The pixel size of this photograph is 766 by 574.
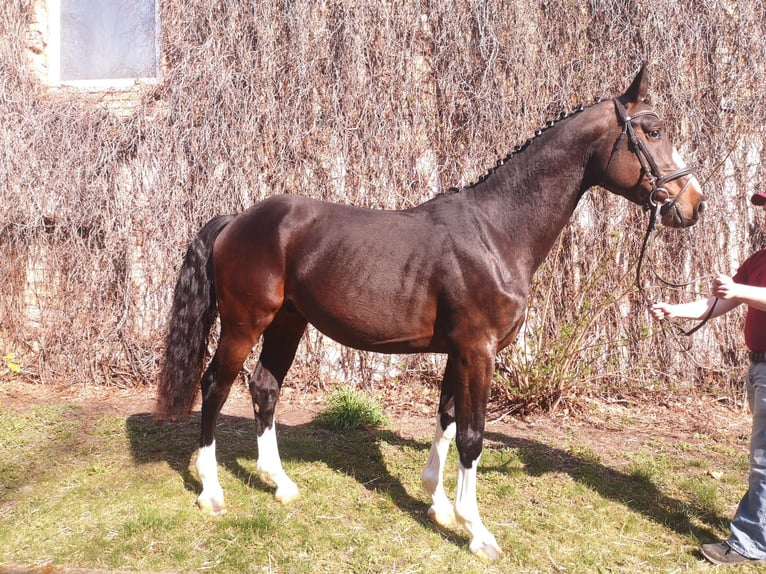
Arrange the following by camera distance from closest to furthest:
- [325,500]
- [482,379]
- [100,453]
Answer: [482,379], [325,500], [100,453]

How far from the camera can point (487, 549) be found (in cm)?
250

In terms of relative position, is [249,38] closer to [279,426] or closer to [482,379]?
[279,426]

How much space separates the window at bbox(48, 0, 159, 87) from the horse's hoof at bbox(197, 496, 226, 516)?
4940 millimetres

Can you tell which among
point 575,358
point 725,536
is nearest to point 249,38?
point 575,358

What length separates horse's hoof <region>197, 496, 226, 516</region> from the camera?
284 centimetres

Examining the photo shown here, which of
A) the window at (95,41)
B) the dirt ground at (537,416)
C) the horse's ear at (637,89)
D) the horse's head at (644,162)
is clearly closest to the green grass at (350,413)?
the dirt ground at (537,416)

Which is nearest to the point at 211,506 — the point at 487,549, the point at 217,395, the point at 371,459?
the point at 217,395

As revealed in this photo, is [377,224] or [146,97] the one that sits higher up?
[146,97]

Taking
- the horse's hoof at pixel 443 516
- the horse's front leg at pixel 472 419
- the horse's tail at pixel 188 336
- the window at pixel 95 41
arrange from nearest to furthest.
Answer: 1. the horse's front leg at pixel 472 419
2. the horse's hoof at pixel 443 516
3. the horse's tail at pixel 188 336
4. the window at pixel 95 41

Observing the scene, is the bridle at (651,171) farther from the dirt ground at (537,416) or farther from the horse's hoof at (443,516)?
the dirt ground at (537,416)

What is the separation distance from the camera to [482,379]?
2523mm

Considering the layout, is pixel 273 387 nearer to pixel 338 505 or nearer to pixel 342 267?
pixel 338 505

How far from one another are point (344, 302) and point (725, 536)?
2338 millimetres

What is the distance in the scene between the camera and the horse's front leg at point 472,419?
99.3 inches
